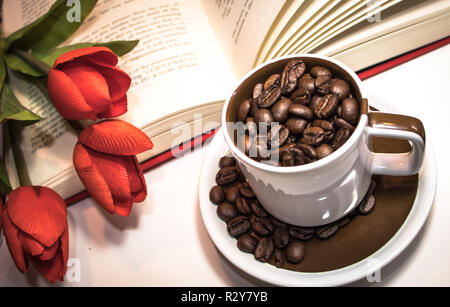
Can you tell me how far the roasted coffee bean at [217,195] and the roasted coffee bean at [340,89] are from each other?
0.22 m

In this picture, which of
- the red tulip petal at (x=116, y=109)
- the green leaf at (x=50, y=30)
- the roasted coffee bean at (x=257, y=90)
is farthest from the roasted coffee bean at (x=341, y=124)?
the green leaf at (x=50, y=30)

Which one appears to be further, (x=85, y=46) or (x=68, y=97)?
(x=85, y=46)

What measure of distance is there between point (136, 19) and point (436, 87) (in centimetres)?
59

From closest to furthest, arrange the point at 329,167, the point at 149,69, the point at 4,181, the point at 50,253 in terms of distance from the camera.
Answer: the point at 329,167 → the point at 50,253 → the point at 4,181 → the point at 149,69

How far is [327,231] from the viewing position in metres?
0.51

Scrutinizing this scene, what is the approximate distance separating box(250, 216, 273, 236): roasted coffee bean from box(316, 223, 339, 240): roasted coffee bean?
0.06 metres

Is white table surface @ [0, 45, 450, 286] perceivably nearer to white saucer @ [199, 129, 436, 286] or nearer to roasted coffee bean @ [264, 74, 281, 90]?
white saucer @ [199, 129, 436, 286]

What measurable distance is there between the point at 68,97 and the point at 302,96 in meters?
0.32

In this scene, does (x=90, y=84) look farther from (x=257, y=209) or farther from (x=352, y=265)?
(x=352, y=265)

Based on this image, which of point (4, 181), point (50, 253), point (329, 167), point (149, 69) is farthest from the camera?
point (149, 69)

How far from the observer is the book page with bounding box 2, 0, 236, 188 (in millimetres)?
686

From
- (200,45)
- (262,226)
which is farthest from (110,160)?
(200,45)

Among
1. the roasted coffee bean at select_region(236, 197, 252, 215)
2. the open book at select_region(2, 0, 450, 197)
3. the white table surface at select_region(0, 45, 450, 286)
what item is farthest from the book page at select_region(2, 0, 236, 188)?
the roasted coffee bean at select_region(236, 197, 252, 215)

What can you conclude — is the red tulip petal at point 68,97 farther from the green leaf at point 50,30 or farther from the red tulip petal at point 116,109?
the green leaf at point 50,30
